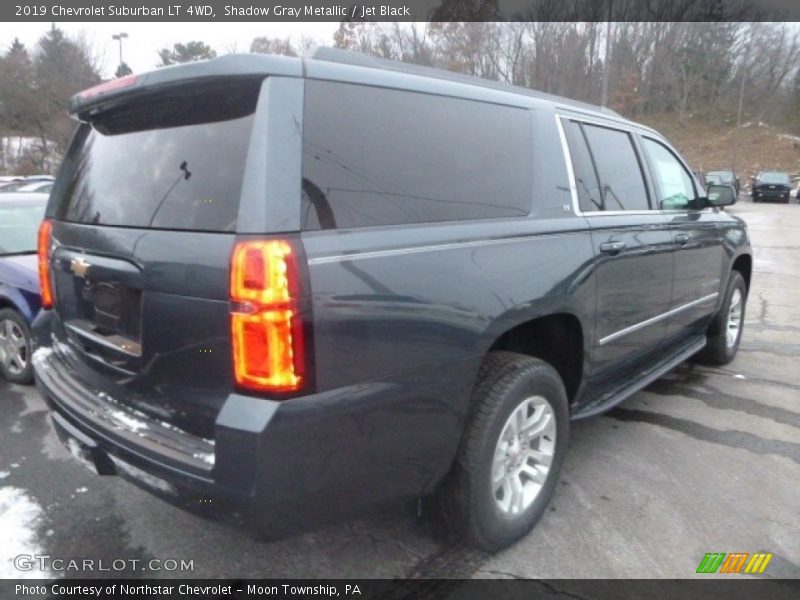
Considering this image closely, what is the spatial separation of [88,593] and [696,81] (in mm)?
66416

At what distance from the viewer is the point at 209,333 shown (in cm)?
198

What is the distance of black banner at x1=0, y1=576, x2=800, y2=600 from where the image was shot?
7.98 feet

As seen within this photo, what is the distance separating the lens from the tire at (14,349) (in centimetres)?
457

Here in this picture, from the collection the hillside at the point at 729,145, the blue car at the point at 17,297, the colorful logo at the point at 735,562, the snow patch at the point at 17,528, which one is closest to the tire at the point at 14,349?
the blue car at the point at 17,297

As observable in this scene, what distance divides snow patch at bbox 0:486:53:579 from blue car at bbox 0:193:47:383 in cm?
162

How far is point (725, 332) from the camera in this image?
5.28 meters

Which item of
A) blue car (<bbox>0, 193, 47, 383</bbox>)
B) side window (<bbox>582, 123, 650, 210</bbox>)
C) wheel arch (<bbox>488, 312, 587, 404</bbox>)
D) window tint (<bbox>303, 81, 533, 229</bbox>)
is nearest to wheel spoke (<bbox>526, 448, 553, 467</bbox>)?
wheel arch (<bbox>488, 312, 587, 404</bbox>)

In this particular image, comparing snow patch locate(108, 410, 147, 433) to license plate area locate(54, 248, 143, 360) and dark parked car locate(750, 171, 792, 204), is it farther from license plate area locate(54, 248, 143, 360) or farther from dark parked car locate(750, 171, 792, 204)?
dark parked car locate(750, 171, 792, 204)

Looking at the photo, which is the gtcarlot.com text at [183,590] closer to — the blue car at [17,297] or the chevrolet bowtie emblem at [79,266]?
the chevrolet bowtie emblem at [79,266]

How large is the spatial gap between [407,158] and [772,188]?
3677 centimetres

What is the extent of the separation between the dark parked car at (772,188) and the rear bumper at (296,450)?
120 feet

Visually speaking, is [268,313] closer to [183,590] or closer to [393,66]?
[393,66]

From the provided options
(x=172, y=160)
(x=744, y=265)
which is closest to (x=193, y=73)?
(x=172, y=160)

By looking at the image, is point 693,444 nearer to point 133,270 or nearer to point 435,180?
point 435,180
